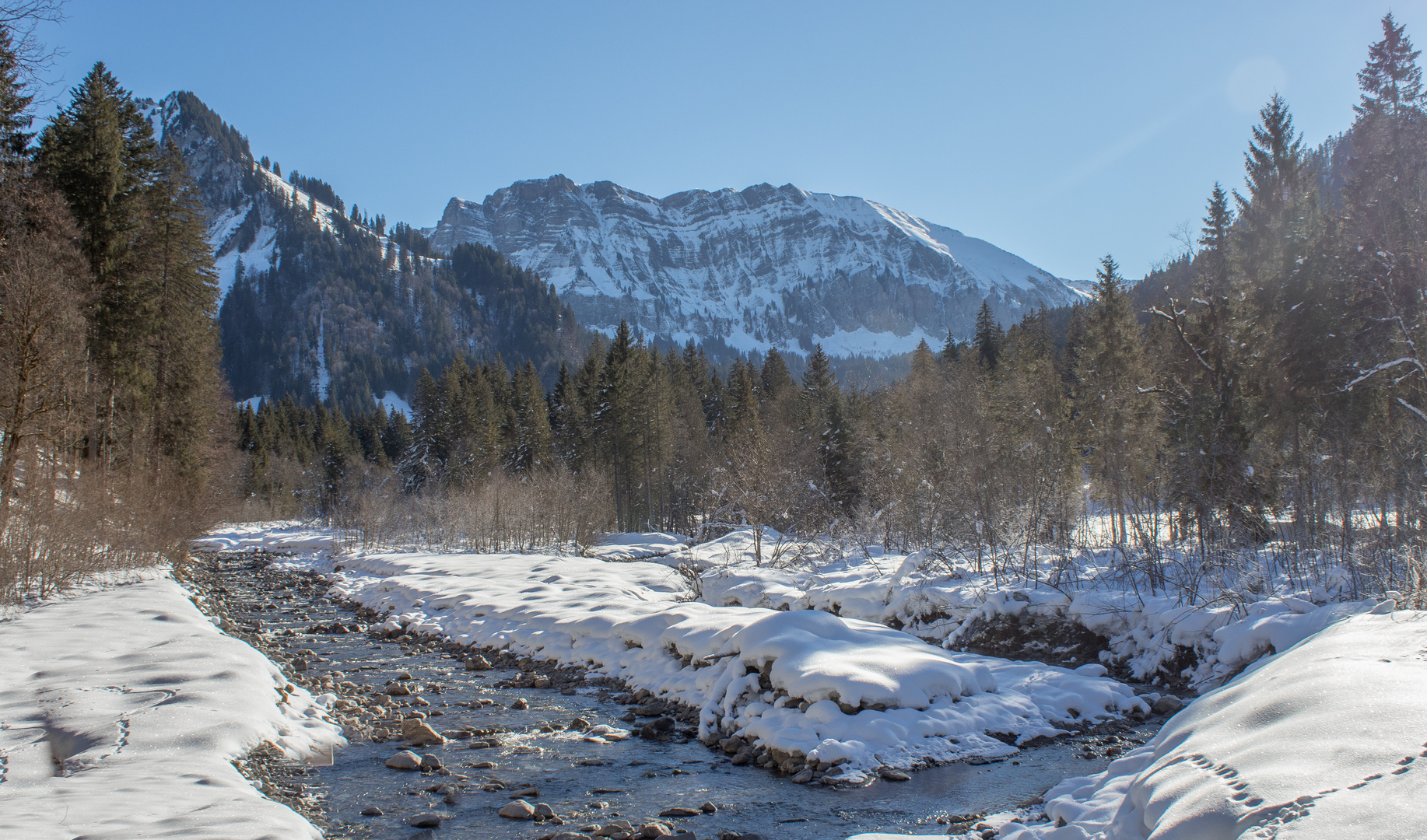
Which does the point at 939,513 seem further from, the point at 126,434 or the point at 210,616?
the point at 126,434

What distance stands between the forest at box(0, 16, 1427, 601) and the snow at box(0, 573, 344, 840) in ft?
16.6

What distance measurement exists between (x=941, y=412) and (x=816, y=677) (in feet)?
104

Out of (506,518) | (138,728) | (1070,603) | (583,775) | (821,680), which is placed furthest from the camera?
(506,518)

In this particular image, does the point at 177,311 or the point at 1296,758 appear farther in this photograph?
the point at 177,311

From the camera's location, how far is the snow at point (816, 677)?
A: 8453 millimetres

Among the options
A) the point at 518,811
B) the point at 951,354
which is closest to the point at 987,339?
the point at 951,354

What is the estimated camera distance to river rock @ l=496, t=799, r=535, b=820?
6.69m

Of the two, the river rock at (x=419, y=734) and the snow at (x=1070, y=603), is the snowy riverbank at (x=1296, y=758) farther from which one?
the river rock at (x=419, y=734)

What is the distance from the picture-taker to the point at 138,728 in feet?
22.4

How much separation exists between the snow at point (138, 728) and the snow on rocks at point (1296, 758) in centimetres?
568

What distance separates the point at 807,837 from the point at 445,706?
6.65 m

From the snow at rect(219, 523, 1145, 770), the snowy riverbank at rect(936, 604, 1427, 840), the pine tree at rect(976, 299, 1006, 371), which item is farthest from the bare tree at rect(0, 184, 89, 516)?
the pine tree at rect(976, 299, 1006, 371)

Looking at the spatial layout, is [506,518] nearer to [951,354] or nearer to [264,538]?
[264,538]

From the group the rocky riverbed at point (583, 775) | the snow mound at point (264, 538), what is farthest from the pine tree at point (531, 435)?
the rocky riverbed at point (583, 775)
